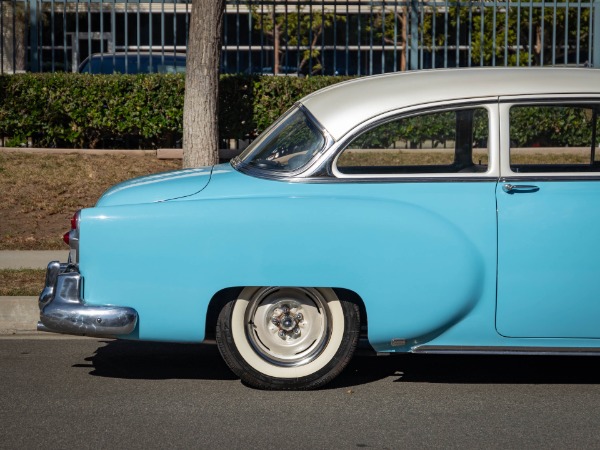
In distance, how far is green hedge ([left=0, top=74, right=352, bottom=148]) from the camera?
539 inches

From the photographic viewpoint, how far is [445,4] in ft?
46.8

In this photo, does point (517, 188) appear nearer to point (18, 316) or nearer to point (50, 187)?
point (18, 316)

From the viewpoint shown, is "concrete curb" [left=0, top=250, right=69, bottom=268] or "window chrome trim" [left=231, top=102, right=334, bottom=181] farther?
"concrete curb" [left=0, top=250, right=69, bottom=268]

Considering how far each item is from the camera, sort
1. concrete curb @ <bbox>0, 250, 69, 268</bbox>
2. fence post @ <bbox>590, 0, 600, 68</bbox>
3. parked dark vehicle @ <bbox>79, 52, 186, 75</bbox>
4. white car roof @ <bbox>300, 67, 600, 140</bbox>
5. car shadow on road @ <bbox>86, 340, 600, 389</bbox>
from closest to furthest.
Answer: white car roof @ <bbox>300, 67, 600, 140</bbox>, car shadow on road @ <bbox>86, 340, 600, 389</bbox>, concrete curb @ <bbox>0, 250, 69, 268</bbox>, fence post @ <bbox>590, 0, 600, 68</bbox>, parked dark vehicle @ <bbox>79, 52, 186, 75</bbox>

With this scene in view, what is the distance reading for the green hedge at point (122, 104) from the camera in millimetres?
13695

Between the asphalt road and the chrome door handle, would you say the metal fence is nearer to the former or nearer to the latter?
the asphalt road

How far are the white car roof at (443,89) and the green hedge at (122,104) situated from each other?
299 inches

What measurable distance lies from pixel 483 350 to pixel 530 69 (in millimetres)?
1684

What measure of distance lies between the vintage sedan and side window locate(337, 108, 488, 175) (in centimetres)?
3

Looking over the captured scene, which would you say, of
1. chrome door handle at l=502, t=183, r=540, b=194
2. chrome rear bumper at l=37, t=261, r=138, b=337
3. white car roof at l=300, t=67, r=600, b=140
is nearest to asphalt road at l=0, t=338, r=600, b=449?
chrome rear bumper at l=37, t=261, r=138, b=337

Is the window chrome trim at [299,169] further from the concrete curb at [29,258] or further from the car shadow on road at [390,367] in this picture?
the concrete curb at [29,258]

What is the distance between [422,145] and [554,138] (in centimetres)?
78

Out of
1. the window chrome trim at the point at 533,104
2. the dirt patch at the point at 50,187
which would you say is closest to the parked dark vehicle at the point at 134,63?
the dirt patch at the point at 50,187

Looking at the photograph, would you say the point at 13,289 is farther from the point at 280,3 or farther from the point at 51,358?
the point at 280,3
